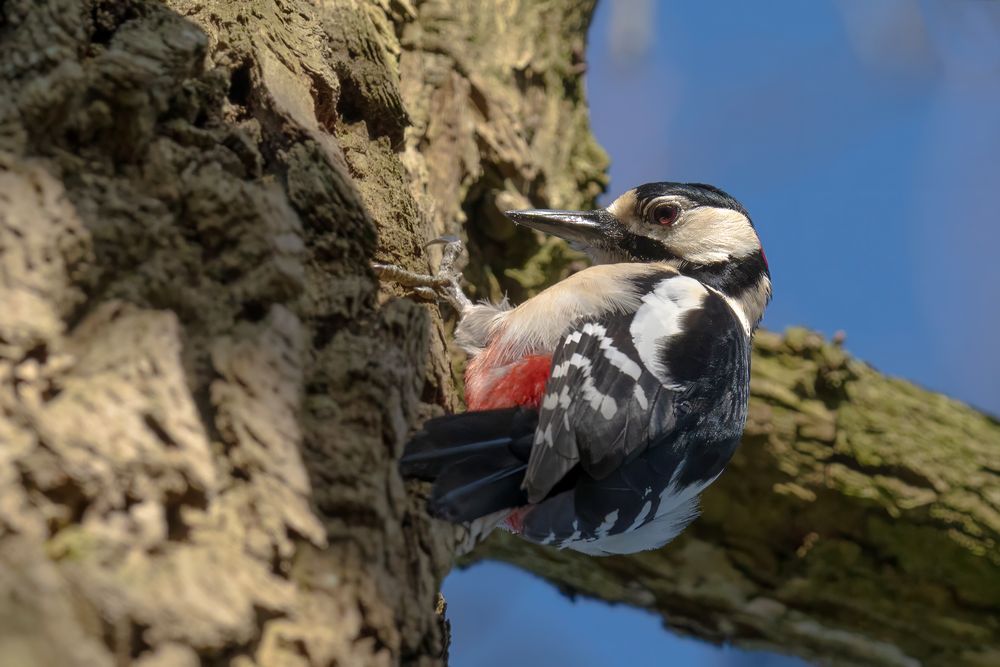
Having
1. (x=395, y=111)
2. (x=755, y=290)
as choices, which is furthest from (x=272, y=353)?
(x=755, y=290)

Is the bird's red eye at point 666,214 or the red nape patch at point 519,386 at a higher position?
the bird's red eye at point 666,214

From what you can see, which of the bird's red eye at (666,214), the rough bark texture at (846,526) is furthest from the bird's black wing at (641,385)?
the rough bark texture at (846,526)

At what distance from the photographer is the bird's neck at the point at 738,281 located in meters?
3.11

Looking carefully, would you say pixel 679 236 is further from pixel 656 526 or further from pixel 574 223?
pixel 656 526

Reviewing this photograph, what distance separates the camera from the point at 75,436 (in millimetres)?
1031

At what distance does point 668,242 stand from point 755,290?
1.11 feet

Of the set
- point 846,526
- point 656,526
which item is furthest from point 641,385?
point 846,526

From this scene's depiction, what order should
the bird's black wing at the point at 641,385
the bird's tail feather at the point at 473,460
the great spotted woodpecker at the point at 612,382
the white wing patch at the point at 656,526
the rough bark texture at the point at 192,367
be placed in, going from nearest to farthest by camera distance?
the rough bark texture at the point at 192,367 < the bird's tail feather at the point at 473,460 < the great spotted woodpecker at the point at 612,382 < the bird's black wing at the point at 641,385 < the white wing patch at the point at 656,526

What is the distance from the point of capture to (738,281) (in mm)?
3141

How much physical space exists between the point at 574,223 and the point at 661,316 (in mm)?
608

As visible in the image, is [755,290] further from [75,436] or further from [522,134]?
[75,436]

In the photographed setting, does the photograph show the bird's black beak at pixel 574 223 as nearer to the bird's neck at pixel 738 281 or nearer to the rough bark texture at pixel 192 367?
the bird's neck at pixel 738 281

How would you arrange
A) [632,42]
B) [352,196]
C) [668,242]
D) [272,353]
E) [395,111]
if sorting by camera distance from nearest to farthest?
1. [272,353]
2. [352,196]
3. [395,111]
4. [668,242]
5. [632,42]

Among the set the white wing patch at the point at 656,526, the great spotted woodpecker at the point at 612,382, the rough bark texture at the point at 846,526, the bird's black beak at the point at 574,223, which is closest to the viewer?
the great spotted woodpecker at the point at 612,382
